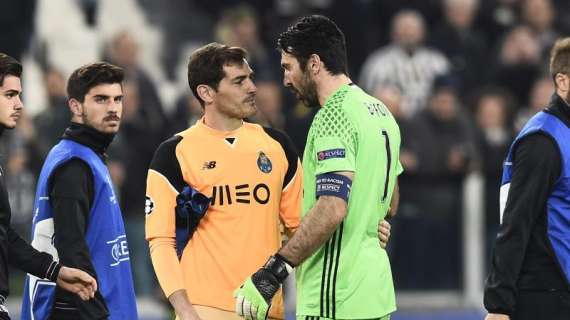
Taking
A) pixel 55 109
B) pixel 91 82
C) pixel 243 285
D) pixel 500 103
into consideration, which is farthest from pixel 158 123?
pixel 243 285

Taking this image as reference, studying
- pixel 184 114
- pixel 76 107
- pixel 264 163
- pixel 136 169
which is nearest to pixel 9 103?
pixel 76 107

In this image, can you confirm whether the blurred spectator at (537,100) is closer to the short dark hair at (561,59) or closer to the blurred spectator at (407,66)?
the blurred spectator at (407,66)

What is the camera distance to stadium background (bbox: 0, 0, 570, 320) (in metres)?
12.1

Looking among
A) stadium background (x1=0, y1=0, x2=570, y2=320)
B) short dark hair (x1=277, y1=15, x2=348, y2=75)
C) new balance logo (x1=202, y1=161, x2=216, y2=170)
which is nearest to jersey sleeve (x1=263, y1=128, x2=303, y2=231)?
new balance logo (x1=202, y1=161, x2=216, y2=170)

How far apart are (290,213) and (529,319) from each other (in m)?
1.33

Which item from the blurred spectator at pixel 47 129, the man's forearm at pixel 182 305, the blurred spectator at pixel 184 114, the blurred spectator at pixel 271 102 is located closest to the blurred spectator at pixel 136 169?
the blurred spectator at pixel 184 114

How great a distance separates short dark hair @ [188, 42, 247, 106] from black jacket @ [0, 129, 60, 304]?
1126 mm

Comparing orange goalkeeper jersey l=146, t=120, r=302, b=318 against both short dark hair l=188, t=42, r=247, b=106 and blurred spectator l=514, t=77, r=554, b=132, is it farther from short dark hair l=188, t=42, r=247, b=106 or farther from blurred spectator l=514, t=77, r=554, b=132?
blurred spectator l=514, t=77, r=554, b=132

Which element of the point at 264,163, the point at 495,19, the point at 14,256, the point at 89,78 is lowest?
the point at 14,256

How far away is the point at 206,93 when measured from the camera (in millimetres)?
6648

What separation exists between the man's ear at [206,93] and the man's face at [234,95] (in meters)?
0.02

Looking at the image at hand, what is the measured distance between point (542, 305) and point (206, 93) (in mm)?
2008

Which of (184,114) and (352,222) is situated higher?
(184,114)

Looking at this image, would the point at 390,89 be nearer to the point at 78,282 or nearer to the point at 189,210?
the point at 189,210
